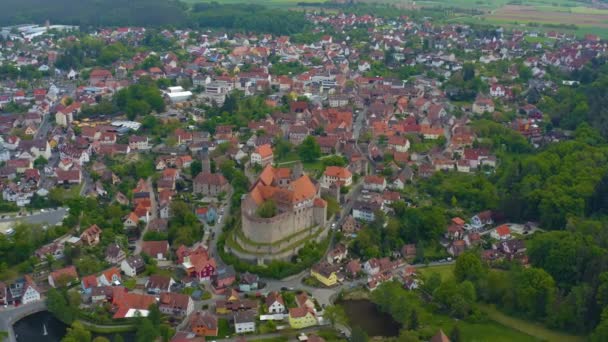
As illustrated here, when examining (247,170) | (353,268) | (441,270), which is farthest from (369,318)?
(247,170)

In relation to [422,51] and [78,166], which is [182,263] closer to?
[78,166]

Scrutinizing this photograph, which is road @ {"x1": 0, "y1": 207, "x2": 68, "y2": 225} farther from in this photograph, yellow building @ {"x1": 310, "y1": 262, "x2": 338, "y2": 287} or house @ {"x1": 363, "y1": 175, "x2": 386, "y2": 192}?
house @ {"x1": 363, "y1": 175, "x2": 386, "y2": 192}

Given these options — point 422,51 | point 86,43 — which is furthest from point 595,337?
point 86,43

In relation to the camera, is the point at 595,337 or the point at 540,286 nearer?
the point at 595,337

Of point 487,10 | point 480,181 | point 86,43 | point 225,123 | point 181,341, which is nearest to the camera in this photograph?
point 181,341

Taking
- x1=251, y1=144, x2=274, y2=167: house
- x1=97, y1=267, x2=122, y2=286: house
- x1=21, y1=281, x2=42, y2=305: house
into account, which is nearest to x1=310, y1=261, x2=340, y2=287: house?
x1=97, y1=267, x2=122, y2=286: house

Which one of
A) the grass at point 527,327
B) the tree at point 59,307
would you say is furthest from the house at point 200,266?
the grass at point 527,327

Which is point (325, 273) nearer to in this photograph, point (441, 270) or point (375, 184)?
point (441, 270)

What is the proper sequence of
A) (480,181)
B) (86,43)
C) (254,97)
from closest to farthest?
(480,181) < (254,97) < (86,43)
